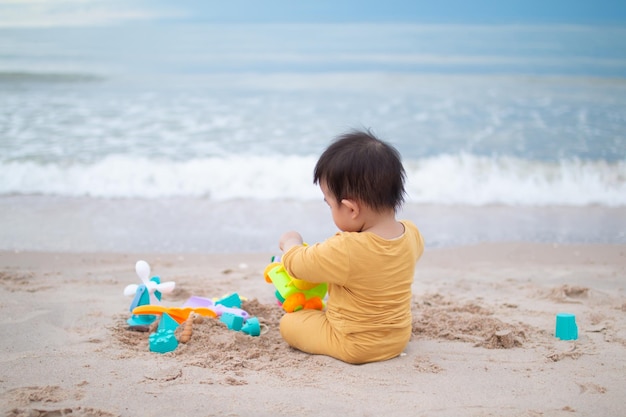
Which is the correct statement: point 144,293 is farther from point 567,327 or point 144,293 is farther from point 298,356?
point 567,327

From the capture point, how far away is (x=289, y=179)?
6762 mm

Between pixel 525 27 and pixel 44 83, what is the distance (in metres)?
14.0

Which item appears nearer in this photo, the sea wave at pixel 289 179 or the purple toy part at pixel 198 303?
the purple toy part at pixel 198 303

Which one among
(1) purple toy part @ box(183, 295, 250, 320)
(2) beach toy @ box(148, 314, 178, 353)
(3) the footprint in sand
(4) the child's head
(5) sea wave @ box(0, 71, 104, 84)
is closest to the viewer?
(3) the footprint in sand

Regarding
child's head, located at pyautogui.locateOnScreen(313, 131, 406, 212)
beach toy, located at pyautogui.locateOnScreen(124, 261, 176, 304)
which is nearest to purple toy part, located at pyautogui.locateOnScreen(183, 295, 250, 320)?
beach toy, located at pyautogui.locateOnScreen(124, 261, 176, 304)

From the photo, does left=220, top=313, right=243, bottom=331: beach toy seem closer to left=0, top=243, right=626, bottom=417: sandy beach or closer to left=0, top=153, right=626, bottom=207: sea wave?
left=0, top=243, right=626, bottom=417: sandy beach

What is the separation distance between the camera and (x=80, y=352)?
2.72 m

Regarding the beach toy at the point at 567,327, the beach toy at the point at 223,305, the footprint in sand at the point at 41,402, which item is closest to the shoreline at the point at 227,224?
the beach toy at the point at 223,305

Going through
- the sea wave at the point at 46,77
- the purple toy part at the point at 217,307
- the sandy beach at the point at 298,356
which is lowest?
the sandy beach at the point at 298,356

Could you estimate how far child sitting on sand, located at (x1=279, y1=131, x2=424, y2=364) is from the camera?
256 centimetres

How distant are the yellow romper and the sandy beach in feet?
0.24

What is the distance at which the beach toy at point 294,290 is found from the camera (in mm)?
2965

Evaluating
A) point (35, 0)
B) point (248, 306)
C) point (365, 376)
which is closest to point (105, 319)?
point (248, 306)

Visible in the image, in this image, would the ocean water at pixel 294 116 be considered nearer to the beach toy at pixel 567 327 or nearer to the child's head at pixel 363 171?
the beach toy at pixel 567 327
